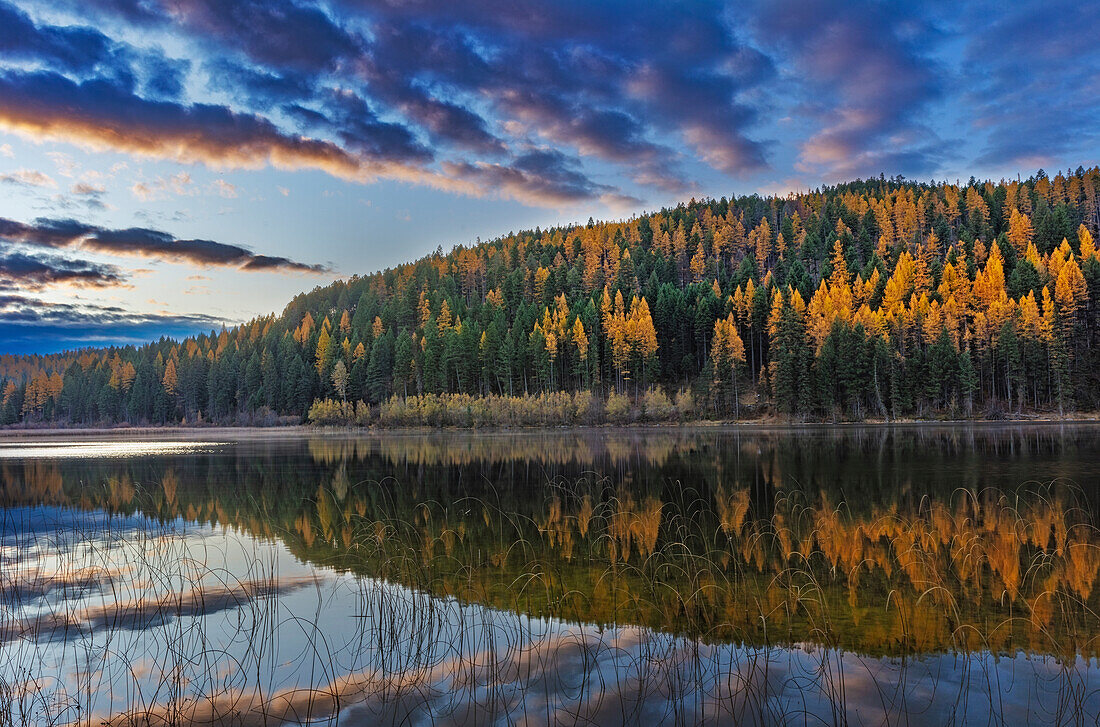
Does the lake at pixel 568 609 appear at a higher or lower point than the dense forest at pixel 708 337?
lower

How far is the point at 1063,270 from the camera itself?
8588cm

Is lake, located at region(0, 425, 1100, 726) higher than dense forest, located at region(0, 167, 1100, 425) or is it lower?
lower

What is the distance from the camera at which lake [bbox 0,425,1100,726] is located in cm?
733

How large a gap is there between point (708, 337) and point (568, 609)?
102739 mm

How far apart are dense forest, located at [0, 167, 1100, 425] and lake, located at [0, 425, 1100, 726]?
68.2 metres

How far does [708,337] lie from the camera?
10931 centimetres

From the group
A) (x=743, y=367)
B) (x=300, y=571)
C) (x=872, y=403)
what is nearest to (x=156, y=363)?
(x=743, y=367)

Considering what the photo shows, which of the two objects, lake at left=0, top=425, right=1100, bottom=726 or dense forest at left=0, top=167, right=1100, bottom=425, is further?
dense forest at left=0, top=167, right=1100, bottom=425

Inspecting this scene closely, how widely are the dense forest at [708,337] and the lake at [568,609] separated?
68242 millimetres

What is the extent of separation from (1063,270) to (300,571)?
349 ft

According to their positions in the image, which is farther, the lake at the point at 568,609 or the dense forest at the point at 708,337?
the dense forest at the point at 708,337

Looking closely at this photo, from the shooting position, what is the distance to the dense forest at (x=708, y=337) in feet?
281

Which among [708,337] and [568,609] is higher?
[708,337]

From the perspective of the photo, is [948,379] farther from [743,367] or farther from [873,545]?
[873,545]
